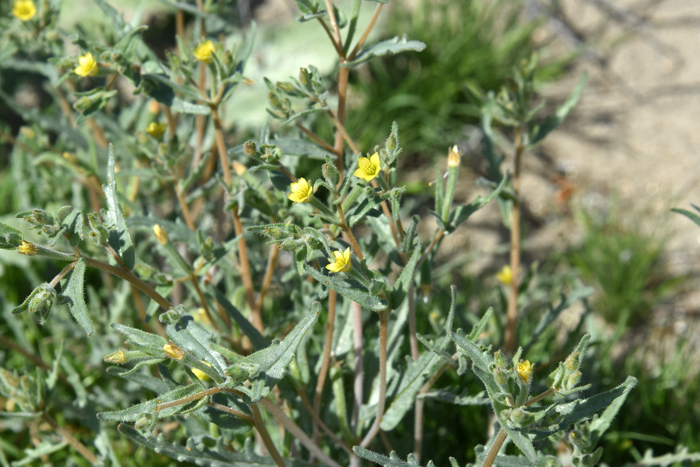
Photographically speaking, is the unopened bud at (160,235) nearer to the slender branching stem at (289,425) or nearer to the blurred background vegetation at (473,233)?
the slender branching stem at (289,425)

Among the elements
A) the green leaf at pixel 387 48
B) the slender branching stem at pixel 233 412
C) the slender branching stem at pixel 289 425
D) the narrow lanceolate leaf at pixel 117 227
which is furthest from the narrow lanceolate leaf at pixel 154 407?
the green leaf at pixel 387 48

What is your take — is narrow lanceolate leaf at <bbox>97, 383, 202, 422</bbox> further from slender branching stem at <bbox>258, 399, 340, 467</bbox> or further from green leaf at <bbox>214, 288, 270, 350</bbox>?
green leaf at <bbox>214, 288, 270, 350</bbox>

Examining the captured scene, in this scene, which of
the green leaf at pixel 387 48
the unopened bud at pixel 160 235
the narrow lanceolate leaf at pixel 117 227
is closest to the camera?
the narrow lanceolate leaf at pixel 117 227

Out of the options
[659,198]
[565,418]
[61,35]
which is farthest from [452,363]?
[659,198]

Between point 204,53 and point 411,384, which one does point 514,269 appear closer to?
point 411,384

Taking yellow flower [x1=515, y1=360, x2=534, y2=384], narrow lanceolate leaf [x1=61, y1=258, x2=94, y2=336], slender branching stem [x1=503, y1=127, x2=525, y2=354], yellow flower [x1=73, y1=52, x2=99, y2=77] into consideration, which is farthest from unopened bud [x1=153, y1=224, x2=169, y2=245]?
slender branching stem [x1=503, y1=127, x2=525, y2=354]
